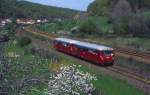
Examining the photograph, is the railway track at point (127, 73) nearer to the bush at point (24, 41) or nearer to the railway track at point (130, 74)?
the railway track at point (130, 74)

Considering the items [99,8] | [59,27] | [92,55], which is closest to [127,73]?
[92,55]

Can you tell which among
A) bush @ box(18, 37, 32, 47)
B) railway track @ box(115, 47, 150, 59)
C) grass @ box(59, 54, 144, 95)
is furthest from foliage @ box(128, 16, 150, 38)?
grass @ box(59, 54, 144, 95)

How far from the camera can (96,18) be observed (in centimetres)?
8175

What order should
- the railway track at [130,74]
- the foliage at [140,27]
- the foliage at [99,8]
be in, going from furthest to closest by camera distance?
the foliage at [99,8] < the foliage at [140,27] < the railway track at [130,74]

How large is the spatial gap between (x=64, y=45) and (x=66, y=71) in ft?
85.5

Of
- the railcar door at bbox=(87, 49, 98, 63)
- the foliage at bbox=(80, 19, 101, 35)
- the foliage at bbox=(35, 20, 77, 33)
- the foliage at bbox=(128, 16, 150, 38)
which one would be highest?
the foliage at bbox=(128, 16, 150, 38)

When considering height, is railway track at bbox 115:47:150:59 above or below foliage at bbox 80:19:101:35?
above

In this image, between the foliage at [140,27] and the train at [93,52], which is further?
the foliage at [140,27]

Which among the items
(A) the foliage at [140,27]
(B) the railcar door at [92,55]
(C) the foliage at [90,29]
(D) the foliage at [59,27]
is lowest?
(D) the foliage at [59,27]

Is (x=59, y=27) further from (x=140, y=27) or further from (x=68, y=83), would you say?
(x=68, y=83)

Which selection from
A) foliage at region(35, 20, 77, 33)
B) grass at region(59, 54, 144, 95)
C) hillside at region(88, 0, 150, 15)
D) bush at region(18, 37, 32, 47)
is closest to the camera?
grass at region(59, 54, 144, 95)

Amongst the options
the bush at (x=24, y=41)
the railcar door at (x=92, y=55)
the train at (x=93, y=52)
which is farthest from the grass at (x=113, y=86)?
the bush at (x=24, y=41)

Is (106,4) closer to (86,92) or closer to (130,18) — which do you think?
(130,18)

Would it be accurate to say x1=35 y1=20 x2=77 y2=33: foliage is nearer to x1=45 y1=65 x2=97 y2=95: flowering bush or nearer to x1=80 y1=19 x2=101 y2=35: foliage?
x1=80 y1=19 x2=101 y2=35: foliage
